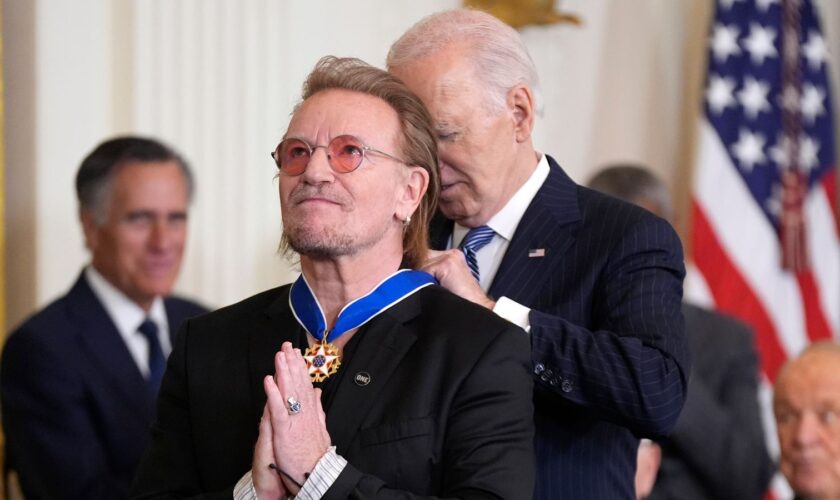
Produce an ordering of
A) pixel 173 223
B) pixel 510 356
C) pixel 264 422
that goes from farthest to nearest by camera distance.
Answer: pixel 173 223
pixel 510 356
pixel 264 422

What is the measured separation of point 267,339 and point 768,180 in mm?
4837

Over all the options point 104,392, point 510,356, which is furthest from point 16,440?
point 510,356

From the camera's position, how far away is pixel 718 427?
16.1ft

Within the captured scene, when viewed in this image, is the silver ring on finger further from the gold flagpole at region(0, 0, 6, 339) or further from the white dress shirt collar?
the gold flagpole at region(0, 0, 6, 339)

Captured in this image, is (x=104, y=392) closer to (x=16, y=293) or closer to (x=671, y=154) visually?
(x=16, y=293)

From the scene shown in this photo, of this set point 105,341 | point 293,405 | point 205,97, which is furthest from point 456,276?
point 205,97

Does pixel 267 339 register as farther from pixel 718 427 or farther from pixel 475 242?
pixel 718 427

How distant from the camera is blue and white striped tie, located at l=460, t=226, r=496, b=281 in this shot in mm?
3197

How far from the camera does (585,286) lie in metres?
3.01

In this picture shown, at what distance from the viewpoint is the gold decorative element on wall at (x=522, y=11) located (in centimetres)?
669

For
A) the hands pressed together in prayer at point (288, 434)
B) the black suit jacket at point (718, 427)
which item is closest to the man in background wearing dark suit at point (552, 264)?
the hands pressed together in prayer at point (288, 434)

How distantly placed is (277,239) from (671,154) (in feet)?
7.86

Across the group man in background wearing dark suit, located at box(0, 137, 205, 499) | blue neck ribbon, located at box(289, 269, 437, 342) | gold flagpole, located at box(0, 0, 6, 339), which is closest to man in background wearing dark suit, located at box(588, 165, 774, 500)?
man in background wearing dark suit, located at box(0, 137, 205, 499)

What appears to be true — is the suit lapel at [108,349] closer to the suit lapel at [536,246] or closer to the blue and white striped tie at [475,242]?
the blue and white striped tie at [475,242]
